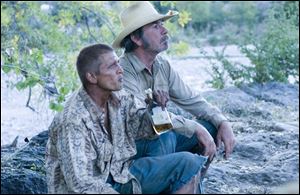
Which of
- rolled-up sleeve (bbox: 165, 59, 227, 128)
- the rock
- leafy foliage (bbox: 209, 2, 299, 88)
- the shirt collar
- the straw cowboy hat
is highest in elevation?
the straw cowboy hat

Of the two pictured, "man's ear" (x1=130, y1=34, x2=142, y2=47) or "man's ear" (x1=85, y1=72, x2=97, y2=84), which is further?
"man's ear" (x1=130, y1=34, x2=142, y2=47)

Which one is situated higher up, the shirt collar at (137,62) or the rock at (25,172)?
the shirt collar at (137,62)

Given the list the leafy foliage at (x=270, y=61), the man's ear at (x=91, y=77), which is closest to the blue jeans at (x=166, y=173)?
the man's ear at (x=91, y=77)

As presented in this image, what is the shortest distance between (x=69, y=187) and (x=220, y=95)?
6189mm

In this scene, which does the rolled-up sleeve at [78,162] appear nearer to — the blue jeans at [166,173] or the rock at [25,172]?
the blue jeans at [166,173]

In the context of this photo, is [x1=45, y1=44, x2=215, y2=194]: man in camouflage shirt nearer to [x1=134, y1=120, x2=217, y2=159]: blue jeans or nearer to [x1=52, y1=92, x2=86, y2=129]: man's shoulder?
[x1=52, y1=92, x2=86, y2=129]: man's shoulder

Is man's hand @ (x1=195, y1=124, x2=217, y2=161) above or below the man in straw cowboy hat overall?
below

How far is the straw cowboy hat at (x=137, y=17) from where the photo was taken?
4.82 meters

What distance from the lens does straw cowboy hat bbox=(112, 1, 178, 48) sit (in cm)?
482

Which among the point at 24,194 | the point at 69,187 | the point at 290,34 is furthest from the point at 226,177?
the point at 290,34

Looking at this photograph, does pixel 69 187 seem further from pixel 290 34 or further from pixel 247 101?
pixel 290 34

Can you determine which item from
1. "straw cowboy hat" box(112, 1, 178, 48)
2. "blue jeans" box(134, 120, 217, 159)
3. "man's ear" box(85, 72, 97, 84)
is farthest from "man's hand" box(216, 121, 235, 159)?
"man's ear" box(85, 72, 97, 84)

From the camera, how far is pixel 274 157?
585cm

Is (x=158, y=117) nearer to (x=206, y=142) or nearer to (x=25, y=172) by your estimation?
(x=206, y=142)
